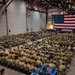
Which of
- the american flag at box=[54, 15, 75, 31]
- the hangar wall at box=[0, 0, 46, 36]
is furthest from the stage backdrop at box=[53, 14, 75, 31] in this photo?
the hangar wall at box=[0, 0, 46, 36]

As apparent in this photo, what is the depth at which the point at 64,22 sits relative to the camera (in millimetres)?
17203

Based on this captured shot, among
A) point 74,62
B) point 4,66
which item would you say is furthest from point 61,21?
point 4,66

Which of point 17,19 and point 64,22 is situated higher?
point 17,19

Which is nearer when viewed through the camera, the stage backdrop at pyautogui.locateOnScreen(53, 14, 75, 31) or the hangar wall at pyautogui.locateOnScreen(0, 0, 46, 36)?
the hangar wall at pyautogui.locateOnScreen(0, 0, 46, 36)

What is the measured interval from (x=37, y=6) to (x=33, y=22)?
2.44 metres

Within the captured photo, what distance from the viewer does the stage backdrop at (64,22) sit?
54.7ft

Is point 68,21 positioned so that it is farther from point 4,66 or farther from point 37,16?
point 4,66

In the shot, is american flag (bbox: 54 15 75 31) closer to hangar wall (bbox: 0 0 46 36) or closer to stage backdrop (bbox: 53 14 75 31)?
stage backdrop (bbox: 53 14 75 31)

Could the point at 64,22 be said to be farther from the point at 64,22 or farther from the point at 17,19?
the point at 17,19

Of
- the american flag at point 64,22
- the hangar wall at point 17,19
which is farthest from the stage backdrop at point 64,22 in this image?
the hangar wall at point 17,19

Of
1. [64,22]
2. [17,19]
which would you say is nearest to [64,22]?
[64,22]

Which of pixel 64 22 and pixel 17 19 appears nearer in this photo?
pixel 17 19

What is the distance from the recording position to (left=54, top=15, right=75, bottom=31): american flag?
16658 mm

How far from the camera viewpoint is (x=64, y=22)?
17.2 m
